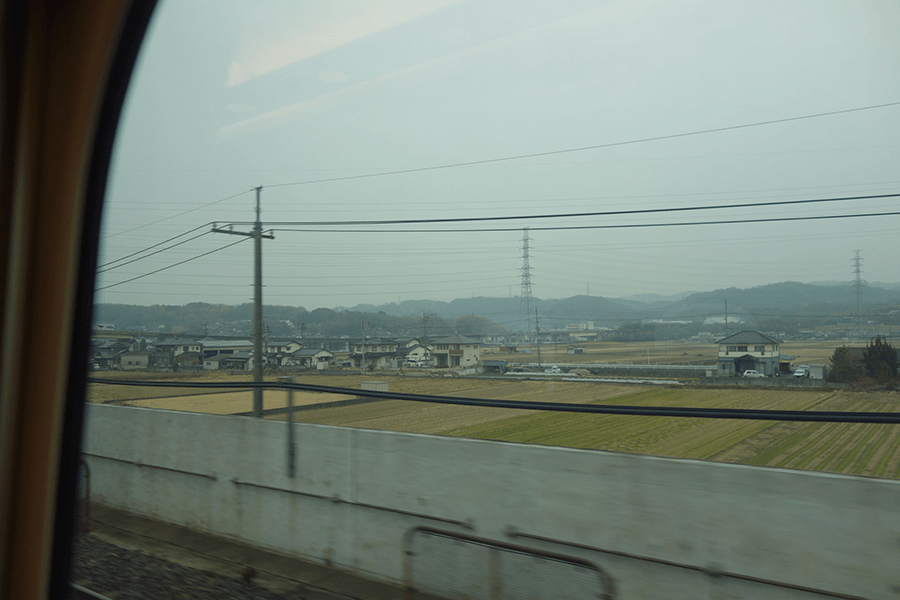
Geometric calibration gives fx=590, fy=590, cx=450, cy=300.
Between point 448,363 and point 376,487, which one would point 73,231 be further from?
point 448,363

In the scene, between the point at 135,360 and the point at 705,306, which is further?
the point at 705,306

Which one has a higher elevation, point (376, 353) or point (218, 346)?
point (218, 346)

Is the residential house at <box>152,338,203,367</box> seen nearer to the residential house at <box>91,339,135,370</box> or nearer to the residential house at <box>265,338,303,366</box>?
the residential house at <box>91,339,135,370</box>

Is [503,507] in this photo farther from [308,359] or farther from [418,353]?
[418,353]

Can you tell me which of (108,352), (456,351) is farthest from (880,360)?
(456,351)

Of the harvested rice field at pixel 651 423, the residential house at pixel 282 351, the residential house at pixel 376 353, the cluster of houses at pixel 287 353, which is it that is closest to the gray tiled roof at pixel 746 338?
the harvested rice field at pixel 651 423

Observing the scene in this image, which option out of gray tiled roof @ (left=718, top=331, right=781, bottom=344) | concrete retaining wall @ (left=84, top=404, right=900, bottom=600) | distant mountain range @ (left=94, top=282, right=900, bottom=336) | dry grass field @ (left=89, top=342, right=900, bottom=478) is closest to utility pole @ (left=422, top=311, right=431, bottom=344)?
distant mountain range @ (left=94, top=282, right=900, bottom=336)
